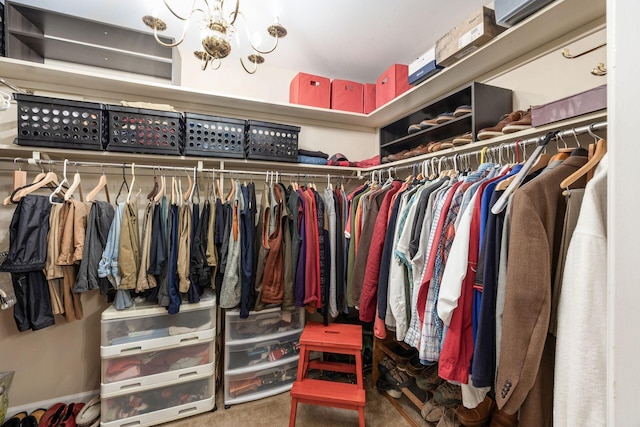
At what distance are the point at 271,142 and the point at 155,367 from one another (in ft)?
5.48

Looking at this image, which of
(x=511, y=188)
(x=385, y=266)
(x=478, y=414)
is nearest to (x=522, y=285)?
(x=511, y=188)

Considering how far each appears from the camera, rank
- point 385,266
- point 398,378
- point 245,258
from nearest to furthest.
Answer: point 385,266 → point 245,258 → point 398,378

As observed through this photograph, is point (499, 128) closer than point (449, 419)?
Yes

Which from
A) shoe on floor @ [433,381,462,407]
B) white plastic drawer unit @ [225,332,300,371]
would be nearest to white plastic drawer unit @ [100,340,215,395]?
white plastic drawer unit @ [225,332,300,371]

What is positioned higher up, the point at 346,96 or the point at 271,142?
the point at 346,96

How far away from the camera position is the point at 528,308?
79cm

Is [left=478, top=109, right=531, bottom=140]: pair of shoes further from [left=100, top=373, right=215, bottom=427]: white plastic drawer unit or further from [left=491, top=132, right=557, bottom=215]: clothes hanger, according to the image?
[left=100, top=373, right=215, bottom=427]: white plastic drawer unit

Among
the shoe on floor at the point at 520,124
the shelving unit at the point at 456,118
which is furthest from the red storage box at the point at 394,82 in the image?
the shoe on floor at the point at 520,124

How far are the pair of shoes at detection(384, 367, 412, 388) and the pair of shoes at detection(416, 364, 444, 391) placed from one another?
4.6 inches

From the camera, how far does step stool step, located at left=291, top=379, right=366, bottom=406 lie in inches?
59.4

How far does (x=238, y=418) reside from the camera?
1701mm

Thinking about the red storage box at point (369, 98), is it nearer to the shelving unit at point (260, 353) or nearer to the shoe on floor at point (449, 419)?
the shelving unit at point (260, 353)

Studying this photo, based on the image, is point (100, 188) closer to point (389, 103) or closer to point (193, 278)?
point (193, 278)

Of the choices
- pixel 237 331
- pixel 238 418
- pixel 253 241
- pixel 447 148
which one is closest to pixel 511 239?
pixel 447 148
